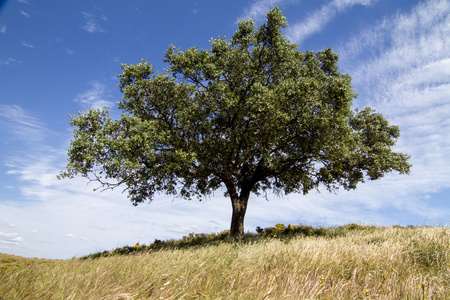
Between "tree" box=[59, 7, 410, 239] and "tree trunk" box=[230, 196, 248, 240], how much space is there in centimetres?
7

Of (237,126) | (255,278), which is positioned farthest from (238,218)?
(255,278)

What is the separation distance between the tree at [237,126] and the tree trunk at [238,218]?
2.8 inches

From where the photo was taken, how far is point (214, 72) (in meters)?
17.2

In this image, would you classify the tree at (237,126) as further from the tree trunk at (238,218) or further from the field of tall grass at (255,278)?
the field of tall grass at (255,278)

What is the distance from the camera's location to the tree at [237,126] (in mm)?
15258

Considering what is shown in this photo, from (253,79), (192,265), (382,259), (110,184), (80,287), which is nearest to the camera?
(80,287)

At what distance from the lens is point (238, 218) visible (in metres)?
19.5

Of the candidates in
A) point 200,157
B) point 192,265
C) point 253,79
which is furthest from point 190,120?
point 192,265

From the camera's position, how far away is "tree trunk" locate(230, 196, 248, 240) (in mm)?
19225

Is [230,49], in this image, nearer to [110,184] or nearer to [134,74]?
[134,74]

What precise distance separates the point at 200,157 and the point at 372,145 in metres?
12.3

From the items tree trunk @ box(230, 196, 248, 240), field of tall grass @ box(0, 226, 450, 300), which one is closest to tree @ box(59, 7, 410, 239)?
tree trunk @ box(230, 196, 248, 240)

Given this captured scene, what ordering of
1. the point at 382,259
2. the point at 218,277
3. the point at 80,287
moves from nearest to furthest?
the point at 80,287, the point at 218,277, the point at 382,259

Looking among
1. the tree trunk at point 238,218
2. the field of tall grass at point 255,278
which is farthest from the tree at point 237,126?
the field of tall grass at point 255,278
